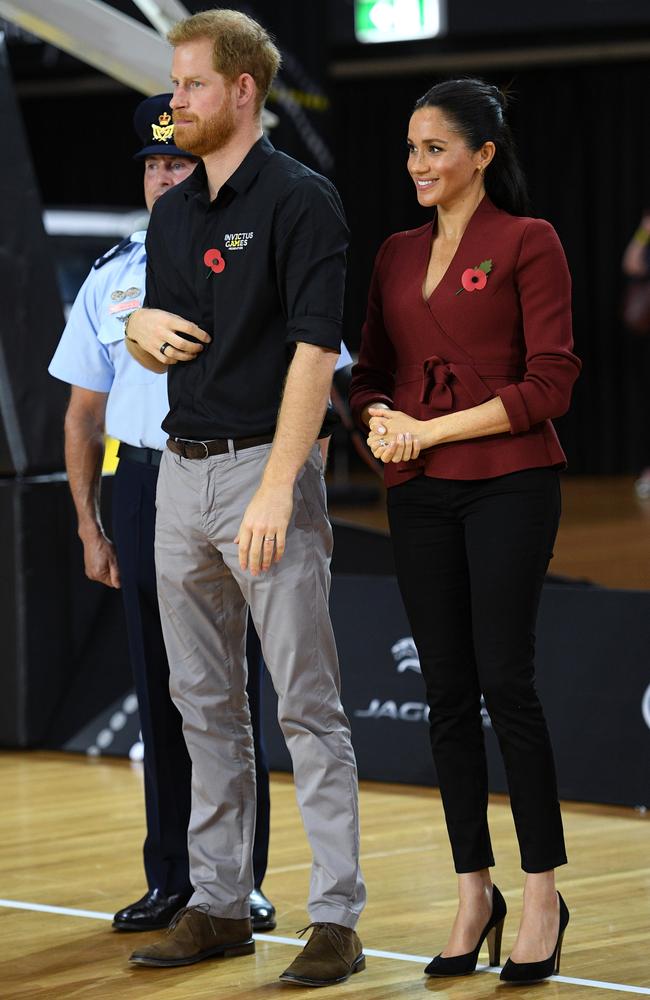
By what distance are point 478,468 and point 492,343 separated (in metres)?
0.20

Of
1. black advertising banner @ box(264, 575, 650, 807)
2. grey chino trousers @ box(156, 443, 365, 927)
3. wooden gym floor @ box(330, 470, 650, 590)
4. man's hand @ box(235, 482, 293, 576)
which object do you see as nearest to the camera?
man's hand @ box(235, 482, 293, 576)

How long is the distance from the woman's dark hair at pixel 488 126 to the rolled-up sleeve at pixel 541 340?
0.12 metres

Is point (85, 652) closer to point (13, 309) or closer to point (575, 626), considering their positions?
point (13, 309)

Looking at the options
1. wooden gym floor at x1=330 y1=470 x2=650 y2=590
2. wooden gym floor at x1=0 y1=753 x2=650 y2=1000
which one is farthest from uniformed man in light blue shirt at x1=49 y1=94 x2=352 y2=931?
wooden gym floor at x1=330 y1=470 x2=650 y2=590

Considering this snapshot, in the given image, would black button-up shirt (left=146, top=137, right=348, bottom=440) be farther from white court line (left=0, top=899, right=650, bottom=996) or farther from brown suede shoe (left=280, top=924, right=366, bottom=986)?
white court line (left=0, top=899, right=650, bottom=996)

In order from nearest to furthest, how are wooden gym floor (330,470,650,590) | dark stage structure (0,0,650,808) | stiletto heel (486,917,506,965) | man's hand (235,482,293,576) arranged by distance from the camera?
1. man's hand (235,482,293,576)
2. stiletto heel (486,917,506,965)
3. dark stage structure (0,0,650,808)
4. wooden gym floor (330,470,650,590)

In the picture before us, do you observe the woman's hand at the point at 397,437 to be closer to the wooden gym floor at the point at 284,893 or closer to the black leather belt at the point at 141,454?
the black leather belt at the point at 141,454

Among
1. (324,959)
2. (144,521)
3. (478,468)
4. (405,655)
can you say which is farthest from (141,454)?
(405,655)

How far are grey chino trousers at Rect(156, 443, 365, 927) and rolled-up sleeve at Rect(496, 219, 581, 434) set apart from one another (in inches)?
14.7

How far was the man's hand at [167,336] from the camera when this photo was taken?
2.49 m

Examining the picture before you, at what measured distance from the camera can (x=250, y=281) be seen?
2.46 meters

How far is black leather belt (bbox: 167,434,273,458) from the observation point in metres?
2.52

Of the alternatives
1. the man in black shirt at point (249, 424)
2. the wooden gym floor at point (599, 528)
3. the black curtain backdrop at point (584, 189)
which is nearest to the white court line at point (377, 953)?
the man in black shirt at point (249, 424)

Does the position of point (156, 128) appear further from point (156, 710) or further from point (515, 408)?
point (156, 710)
